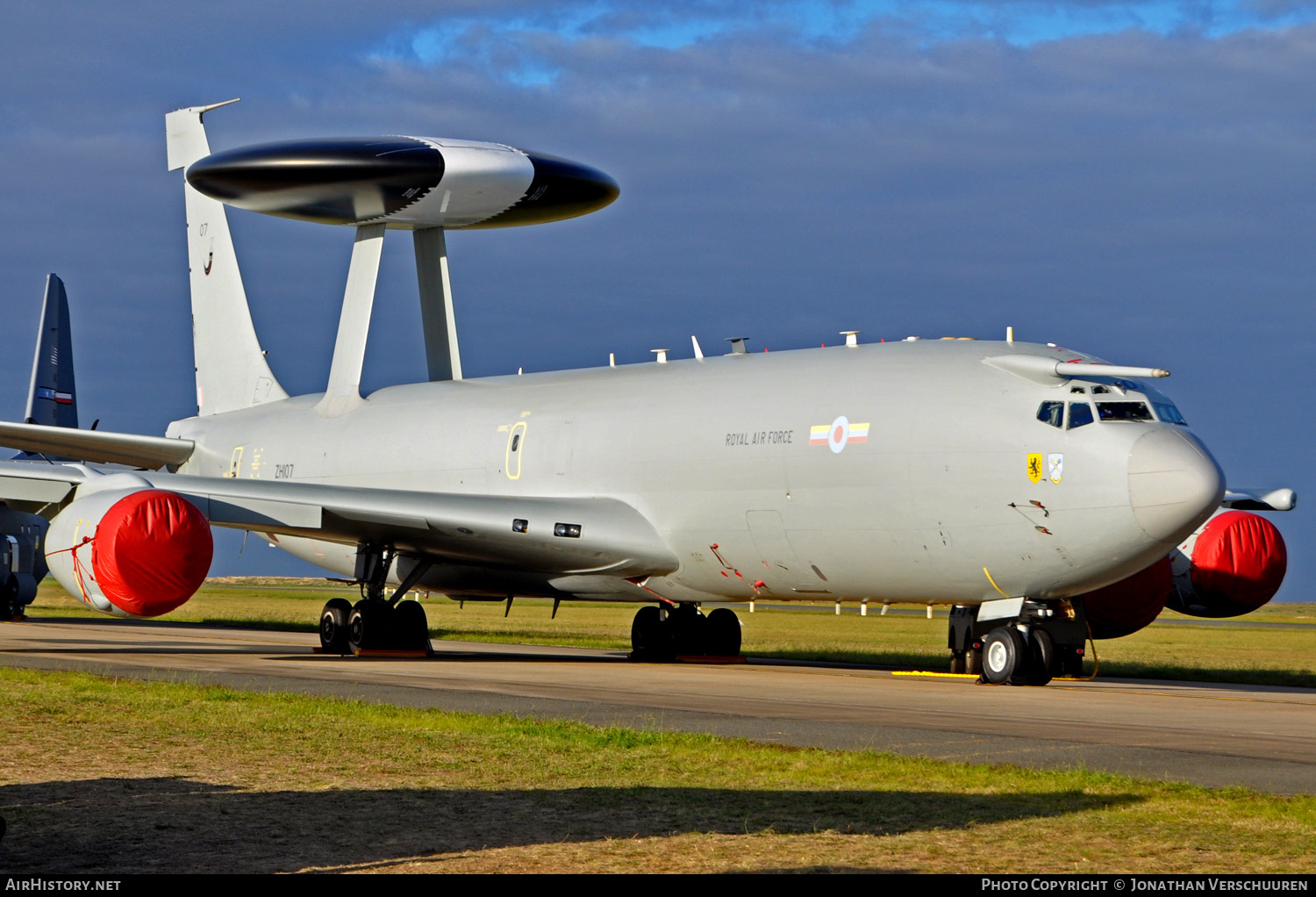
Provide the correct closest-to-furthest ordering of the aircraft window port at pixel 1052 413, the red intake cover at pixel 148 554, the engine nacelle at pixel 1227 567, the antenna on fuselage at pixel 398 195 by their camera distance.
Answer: the aircraft window port at pixel 1052 413 → the red intake cover at pixel 148 554 → the engine nacelle at pixel 1227 567 → the antenna on fuselage at pixel 398 195

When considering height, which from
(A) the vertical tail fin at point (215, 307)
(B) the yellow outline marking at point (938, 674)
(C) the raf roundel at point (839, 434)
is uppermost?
(A) the vertical tail fin at point (215, 307)

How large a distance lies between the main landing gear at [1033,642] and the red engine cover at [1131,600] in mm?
2826

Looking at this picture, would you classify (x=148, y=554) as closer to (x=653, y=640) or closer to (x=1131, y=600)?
(x=653, y=640)

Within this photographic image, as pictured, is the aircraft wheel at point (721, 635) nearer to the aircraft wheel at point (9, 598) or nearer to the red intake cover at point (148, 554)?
the red intake cover at point (148, 554)

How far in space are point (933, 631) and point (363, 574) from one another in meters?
23.0

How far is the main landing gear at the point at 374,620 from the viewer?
23.2 meters

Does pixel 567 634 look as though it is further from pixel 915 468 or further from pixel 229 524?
pixel 915 468

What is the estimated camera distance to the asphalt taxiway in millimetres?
10898

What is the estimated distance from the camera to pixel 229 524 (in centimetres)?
2131

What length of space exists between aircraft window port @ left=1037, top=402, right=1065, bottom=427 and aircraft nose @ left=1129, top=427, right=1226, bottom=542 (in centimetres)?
90

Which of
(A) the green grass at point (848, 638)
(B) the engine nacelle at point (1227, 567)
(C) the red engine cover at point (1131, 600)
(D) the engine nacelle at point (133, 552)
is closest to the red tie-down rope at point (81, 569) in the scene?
(D) the engine nacelle at point (133, 552)

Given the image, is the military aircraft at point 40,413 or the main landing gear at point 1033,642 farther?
the military aircraft at point 40,413

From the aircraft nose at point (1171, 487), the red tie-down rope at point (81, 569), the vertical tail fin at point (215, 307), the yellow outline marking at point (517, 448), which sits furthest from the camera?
the vertical tail fin at point (215, 307)

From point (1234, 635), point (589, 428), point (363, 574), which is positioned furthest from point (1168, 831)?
point (1234, 635)
